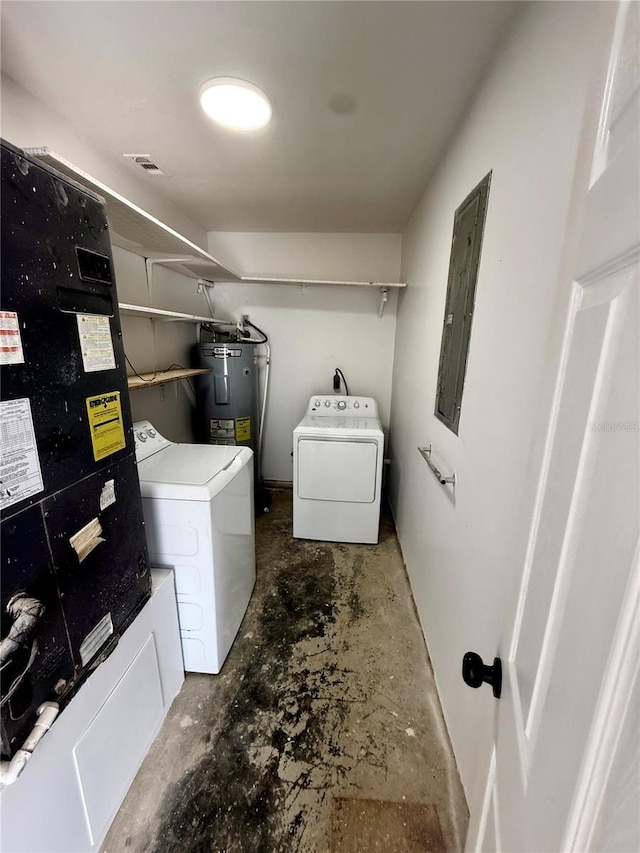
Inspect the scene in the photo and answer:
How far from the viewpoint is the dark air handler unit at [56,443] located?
27.5 inches

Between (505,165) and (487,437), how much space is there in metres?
0.82

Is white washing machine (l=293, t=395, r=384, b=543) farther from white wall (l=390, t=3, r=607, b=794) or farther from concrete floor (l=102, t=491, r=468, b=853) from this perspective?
white wall (l=390, t=3, r=607, b=794)

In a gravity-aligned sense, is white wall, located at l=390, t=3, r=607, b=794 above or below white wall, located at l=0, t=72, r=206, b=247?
below

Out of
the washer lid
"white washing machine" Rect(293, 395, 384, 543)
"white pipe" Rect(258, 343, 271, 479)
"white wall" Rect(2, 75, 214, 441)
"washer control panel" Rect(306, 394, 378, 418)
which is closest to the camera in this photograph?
"white wall" Rect(2, 75, 214, 441)

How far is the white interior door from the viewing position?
33 centimetres

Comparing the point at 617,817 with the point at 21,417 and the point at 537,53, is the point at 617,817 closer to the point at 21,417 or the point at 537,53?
the point at 21,417

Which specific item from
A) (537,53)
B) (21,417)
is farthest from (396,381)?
(21,417)

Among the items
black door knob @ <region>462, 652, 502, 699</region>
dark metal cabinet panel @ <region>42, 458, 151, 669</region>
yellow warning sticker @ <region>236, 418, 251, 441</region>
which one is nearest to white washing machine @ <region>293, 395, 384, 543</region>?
yellow warning sticker @ <region>236, 418, 251, 441</region>

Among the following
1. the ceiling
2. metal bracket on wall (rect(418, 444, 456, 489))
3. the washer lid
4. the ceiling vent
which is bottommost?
the washer lid

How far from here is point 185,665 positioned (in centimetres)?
159

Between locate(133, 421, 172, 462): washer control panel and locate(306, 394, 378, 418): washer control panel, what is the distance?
1406 millimetres

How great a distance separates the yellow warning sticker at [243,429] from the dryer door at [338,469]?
2.28ft

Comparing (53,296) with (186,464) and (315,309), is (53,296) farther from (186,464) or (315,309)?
(315,309)

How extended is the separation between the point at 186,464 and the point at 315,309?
2.11 metres
